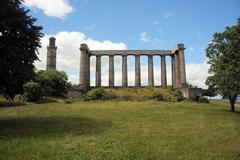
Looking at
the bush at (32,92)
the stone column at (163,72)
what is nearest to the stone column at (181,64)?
the stone column at (163,72)

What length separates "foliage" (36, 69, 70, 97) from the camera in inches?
2705

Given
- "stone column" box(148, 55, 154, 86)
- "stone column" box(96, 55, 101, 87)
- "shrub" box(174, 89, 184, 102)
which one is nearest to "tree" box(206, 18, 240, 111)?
"shrub" box(174, 89, 184, 102)

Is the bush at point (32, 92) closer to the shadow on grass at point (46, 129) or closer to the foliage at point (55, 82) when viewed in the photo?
the foliage at point (55, 82)

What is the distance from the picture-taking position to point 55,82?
75.3 metres

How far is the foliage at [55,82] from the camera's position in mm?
68700

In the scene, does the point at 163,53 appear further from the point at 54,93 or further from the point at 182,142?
the point at 182,142

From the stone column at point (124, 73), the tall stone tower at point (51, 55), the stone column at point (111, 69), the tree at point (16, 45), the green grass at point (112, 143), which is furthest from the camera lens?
the tall stone tower at point (51, 55)

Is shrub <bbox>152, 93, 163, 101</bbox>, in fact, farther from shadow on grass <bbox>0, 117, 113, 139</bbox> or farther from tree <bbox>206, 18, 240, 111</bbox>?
shadow on grass <bbox>0, 117, 113, 139</bbox>

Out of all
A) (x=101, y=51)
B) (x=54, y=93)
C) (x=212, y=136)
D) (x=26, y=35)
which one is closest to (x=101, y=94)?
(x=54, y=93)

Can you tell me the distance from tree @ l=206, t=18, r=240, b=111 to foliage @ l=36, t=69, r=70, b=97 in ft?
116

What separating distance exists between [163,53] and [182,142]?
6535 cm

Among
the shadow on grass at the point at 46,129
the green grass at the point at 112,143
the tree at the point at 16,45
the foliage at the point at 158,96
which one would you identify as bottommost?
the green grass at the point at 112,143

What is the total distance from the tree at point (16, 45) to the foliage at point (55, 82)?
137 ft

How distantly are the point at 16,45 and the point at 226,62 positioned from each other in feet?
96.0
